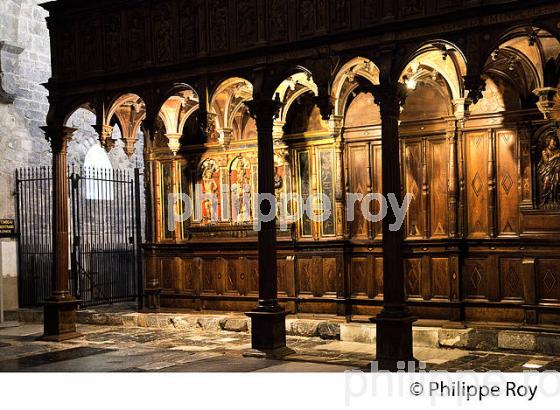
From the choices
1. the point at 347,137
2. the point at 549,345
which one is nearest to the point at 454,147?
the point at 347,137

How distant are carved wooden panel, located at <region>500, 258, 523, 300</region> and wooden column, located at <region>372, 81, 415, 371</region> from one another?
2.39 metres

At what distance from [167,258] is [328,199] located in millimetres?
3826

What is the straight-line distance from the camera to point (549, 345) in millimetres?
10352

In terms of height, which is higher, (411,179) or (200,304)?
(411,179)

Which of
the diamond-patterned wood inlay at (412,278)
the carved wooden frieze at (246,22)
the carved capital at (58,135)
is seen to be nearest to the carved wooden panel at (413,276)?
the diamond-patterned wood inlay at (412,278)

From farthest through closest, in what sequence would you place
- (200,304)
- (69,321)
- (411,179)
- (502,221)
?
(200,304), (69,321), (411,179), (502,221)

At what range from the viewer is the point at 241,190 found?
1445 cm

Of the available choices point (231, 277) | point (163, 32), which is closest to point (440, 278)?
point (231, 277)

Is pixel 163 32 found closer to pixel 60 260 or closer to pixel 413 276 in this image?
pixel 60 260

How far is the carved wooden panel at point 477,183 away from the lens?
11828 millimetres

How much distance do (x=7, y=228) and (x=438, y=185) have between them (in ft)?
32.1

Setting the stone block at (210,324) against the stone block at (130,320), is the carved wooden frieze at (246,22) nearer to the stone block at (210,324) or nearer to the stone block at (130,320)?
the stone block at (210,324)

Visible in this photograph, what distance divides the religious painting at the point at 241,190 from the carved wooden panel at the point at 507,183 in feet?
15.5

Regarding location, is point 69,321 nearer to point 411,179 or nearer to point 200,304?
point 200,304
